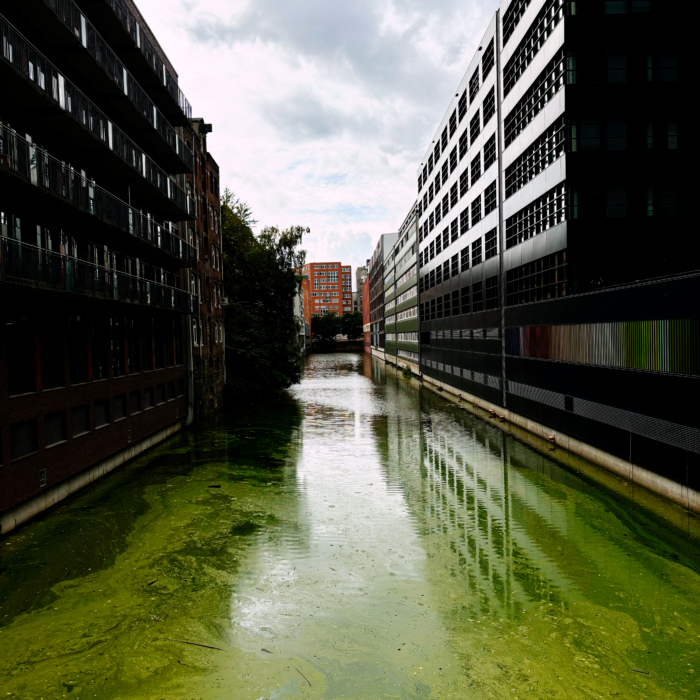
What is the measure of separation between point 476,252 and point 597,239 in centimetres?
1717

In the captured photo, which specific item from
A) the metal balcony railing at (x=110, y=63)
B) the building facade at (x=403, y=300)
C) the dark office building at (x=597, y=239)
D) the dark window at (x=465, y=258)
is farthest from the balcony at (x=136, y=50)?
the building facade at (x=403, y=300)

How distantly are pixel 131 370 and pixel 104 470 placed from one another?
499 cm

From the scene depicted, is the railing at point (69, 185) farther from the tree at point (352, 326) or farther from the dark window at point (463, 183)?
the tree at point (352, 326)

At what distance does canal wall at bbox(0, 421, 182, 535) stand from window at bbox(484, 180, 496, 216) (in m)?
24.5

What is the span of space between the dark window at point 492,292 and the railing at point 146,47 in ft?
67.2

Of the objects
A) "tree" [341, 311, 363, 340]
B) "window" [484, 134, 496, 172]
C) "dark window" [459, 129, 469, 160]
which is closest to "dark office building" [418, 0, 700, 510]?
"window" [484, 134, 496, 172]

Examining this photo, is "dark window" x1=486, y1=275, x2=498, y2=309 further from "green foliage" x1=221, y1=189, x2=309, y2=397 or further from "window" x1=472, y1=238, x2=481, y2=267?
"green foliage" x1=221, y1=189, x2=309, y2=397

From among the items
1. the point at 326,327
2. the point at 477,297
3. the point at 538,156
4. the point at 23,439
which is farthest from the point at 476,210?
the point at 326,327

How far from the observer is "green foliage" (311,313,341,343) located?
17862 centimetres

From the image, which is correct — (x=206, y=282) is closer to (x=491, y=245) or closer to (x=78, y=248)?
(x=78, y=248)

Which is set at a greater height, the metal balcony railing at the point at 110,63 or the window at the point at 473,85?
the window at the point at 473,85

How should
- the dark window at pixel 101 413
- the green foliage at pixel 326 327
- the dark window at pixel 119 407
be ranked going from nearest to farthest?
the dark window at pixel 101 413 < the dark window at pixel 119 407 < the green foliage at pixel 326 327

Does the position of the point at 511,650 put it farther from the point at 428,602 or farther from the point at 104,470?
the point at 104,470

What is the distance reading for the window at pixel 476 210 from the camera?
40.2 metres
